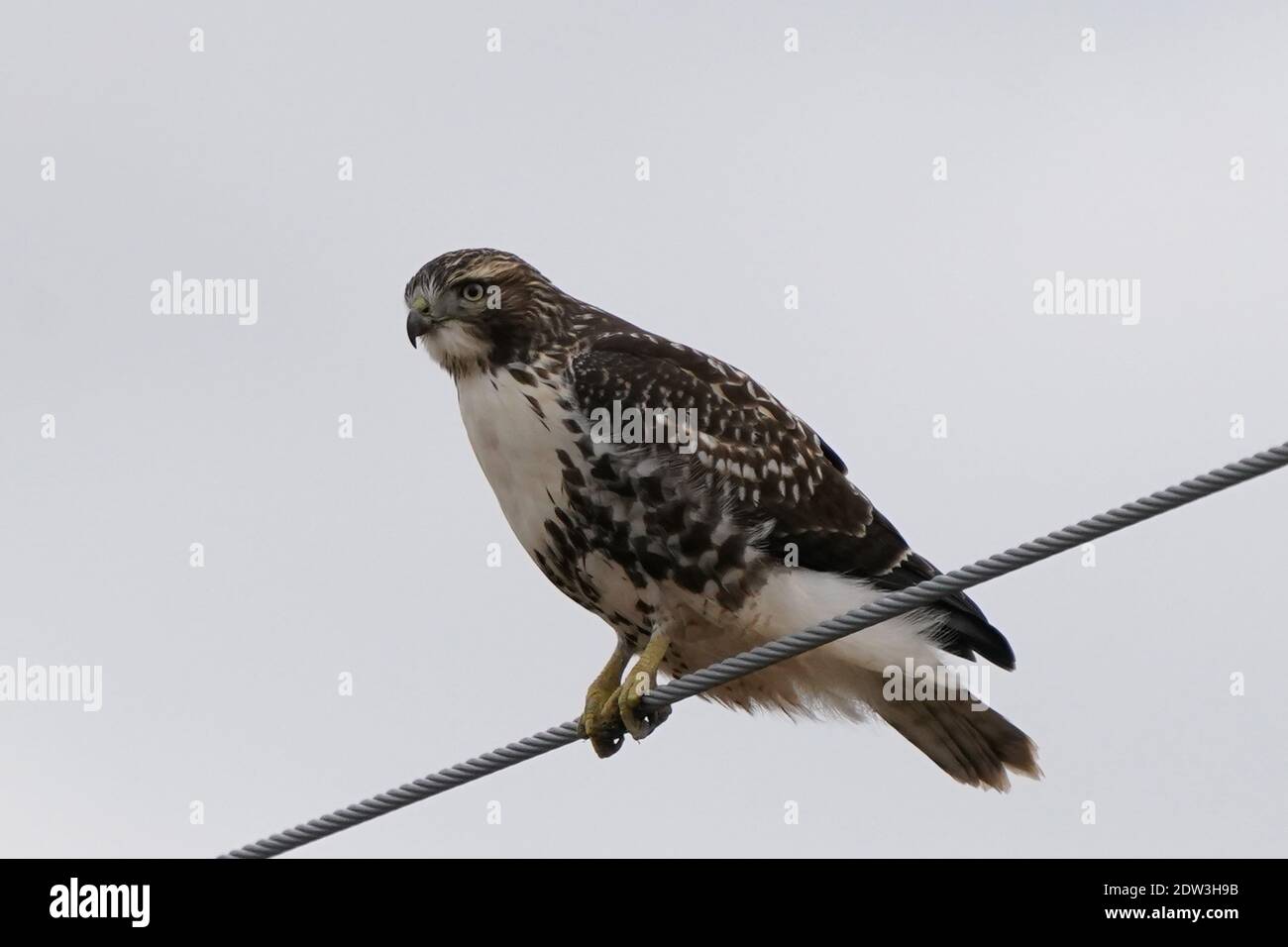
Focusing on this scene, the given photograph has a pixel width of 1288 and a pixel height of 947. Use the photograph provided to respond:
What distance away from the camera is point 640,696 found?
7203 mm

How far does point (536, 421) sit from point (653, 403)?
0.49m

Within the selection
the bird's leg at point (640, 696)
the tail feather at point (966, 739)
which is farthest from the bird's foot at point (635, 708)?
the tail feather at point (966, 739)

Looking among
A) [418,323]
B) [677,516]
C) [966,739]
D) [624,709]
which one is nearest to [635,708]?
[624,709]

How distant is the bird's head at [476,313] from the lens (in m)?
7.48

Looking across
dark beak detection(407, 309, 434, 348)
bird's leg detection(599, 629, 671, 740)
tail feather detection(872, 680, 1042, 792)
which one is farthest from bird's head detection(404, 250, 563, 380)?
tail feather detection(872, 680, 1042, 792)

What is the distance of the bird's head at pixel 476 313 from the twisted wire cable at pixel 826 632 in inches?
58.9

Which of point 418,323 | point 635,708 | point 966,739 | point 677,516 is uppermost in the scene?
point 418,323

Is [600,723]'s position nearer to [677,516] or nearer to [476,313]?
[677,516]

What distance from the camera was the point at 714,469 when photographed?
24.7ft

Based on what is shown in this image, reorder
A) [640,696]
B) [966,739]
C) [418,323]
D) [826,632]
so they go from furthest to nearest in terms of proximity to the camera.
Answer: [966,739]
[418,323]
[640,696]
[826,632]

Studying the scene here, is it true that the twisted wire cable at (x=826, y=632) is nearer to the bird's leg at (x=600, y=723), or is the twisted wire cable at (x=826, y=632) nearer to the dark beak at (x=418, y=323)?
the bird's leg at (x=600, y=723)

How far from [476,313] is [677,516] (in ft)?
3.65

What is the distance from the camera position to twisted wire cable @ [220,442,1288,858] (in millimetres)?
4762

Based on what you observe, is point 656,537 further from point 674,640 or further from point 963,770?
point 963,770
